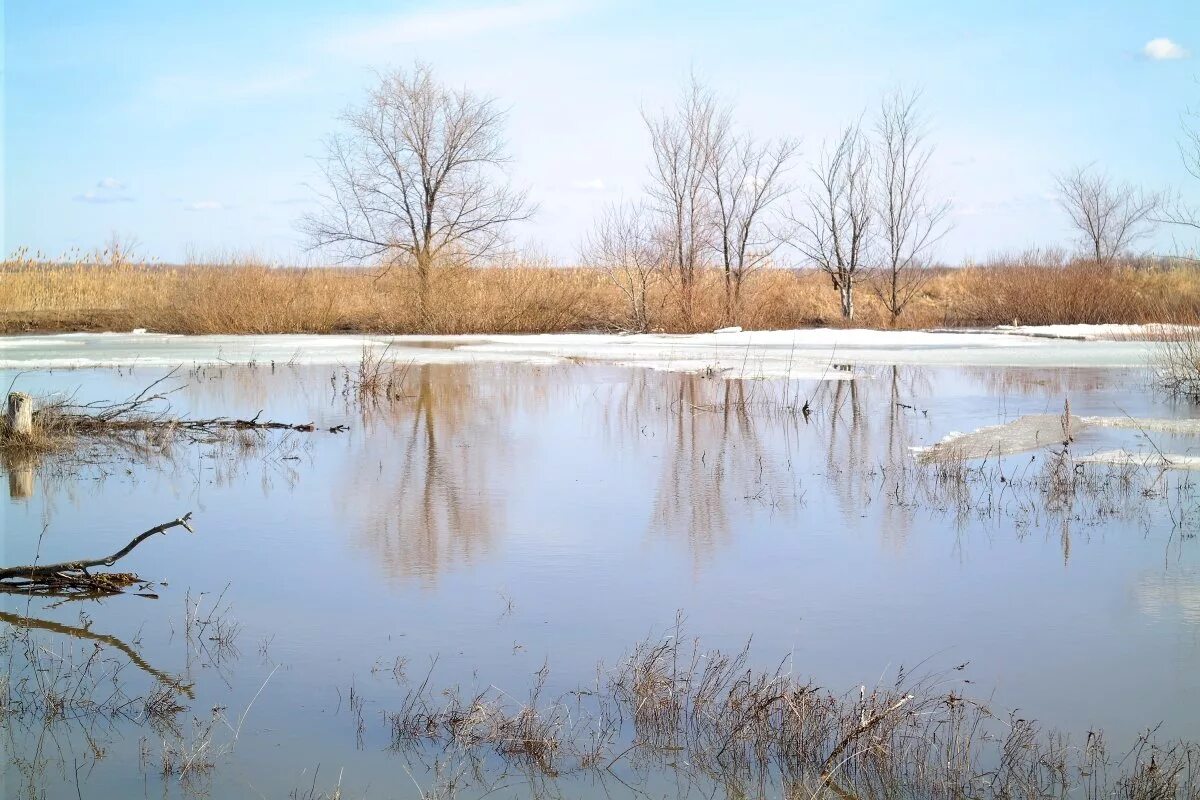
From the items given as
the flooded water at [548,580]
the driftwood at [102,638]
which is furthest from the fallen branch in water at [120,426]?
the driftwood at [102,638]

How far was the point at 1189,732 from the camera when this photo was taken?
4312mm

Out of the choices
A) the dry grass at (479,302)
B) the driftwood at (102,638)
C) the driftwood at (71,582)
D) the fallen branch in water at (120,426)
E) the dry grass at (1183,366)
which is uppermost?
the dry grass at (479,302)

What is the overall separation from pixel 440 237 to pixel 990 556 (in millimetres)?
24302

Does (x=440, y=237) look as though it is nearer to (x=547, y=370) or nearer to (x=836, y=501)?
(x=547, y=370)

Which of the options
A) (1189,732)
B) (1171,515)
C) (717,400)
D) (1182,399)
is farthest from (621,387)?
(1189,732)

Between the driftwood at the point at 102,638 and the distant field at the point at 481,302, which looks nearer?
the driftwood at the point at 102,638

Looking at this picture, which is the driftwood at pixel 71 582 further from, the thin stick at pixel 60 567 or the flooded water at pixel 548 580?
the flooded water at pixel 548 580

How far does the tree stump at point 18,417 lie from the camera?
413 inches

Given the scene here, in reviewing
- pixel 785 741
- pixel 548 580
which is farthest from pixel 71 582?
pixel 785 741

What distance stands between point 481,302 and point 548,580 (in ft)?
77.5

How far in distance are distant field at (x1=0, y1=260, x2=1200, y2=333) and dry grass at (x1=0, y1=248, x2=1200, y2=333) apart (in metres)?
0.04

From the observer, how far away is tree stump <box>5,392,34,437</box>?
34.4ft

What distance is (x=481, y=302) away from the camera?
29.5 m

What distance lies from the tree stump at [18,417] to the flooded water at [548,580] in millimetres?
818
